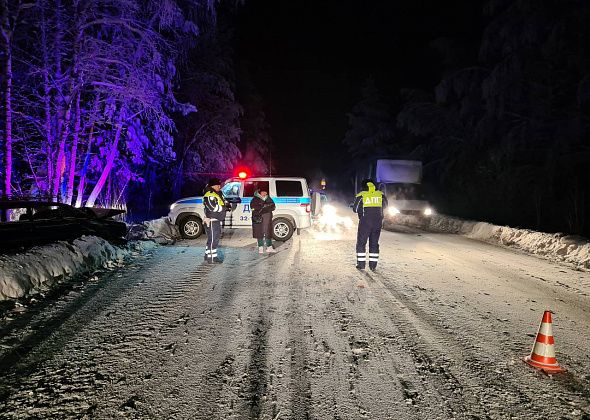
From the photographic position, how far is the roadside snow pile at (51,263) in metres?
6.61

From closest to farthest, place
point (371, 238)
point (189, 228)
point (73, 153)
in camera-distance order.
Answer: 1. point (371, 238)
2. point (73, 153)
3. point (189, 228)

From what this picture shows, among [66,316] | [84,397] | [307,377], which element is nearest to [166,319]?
[66,316]

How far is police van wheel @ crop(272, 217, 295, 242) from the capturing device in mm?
13625

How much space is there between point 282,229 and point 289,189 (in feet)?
4.36

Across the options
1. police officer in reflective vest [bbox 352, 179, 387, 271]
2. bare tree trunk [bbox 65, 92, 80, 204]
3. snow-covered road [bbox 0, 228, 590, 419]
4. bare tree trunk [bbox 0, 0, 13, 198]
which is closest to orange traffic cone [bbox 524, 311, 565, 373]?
snow-covered road [bbox 0, 228, 590, 419]

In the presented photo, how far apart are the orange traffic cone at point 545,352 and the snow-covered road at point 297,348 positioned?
0.13 m

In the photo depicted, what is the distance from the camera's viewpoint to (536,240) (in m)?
12.9

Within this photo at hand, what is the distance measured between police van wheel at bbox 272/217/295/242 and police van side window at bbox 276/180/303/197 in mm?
818

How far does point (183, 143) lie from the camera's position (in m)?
29.1

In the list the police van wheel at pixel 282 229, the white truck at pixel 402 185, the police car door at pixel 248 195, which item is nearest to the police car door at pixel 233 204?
the police car door at pixel 248 195

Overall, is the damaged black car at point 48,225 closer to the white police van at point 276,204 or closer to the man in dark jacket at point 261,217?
the white police van at point 276,204

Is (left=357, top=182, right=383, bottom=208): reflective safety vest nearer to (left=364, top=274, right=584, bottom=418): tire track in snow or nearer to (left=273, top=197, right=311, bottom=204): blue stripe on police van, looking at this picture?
(left=364, top=274, right=584, bottom=418): tire track in snow

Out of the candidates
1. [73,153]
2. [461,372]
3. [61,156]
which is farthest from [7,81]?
[461,372]

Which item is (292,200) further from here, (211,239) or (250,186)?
(211,239)
